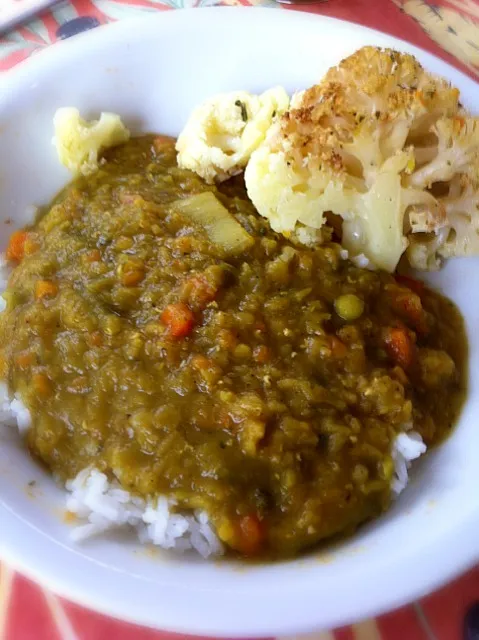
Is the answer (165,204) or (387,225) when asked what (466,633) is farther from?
(165,204)

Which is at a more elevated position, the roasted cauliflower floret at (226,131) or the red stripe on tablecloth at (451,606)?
the roasted cauliflower floret at (226,131)

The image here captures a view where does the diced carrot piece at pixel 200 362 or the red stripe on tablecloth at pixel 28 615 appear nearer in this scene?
the red stripe on tablecloth at pixel 28 615

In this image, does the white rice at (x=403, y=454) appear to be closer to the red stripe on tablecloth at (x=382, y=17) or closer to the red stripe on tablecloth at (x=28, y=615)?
the red stripe on tablecloth at (x=28, y=615)

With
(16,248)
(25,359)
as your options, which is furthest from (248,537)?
(16,248)

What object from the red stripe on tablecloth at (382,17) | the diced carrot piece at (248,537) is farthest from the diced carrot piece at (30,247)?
the red stripe on tablecloth at (382,17)

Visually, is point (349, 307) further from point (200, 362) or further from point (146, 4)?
point (146, 4)

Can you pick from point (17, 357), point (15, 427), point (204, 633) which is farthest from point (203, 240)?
point (204, 633)
